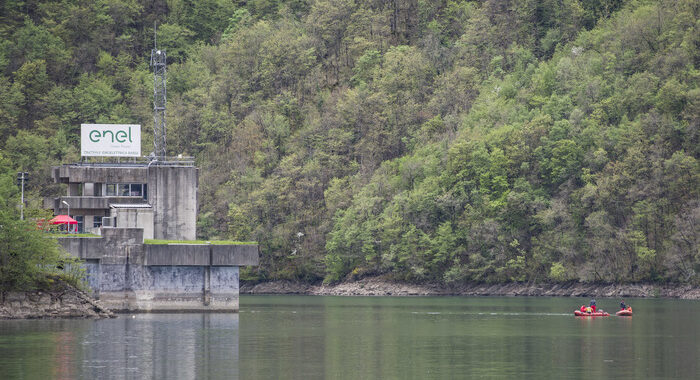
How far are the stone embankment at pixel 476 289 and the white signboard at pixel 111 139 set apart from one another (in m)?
57.0

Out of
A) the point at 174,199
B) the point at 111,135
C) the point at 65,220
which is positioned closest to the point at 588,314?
the point at 174,199

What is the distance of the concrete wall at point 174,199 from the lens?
10806 centimetres

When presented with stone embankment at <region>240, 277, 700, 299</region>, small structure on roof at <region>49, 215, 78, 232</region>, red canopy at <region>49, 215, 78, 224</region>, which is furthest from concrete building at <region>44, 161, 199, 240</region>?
stone embankment at <region>240, 277, 700, 299</region>

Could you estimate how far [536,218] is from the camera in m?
158

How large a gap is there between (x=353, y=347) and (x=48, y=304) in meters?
29.7

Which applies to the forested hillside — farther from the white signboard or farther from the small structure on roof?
the small structure on roof

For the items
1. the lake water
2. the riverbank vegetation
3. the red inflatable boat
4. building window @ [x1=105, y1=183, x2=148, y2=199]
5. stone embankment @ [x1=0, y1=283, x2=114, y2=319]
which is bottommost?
the red inflatable boat

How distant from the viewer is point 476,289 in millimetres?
160375

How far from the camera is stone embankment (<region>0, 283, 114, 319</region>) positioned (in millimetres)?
86250

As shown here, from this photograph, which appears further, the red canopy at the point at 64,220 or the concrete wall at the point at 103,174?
the concrete wall at the point at 103,174

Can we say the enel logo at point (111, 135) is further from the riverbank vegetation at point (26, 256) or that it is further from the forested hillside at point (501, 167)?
the forested hillside at point (501, 167)

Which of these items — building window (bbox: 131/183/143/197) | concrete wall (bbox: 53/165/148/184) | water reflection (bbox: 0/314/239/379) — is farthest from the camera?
building window (bbox: 131/183/143/197)

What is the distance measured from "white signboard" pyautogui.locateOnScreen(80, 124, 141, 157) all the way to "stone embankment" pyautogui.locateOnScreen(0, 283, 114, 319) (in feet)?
98.5

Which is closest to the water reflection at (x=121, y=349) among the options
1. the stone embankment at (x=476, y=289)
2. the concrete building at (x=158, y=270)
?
the concrete building at (x=158, y=270)
